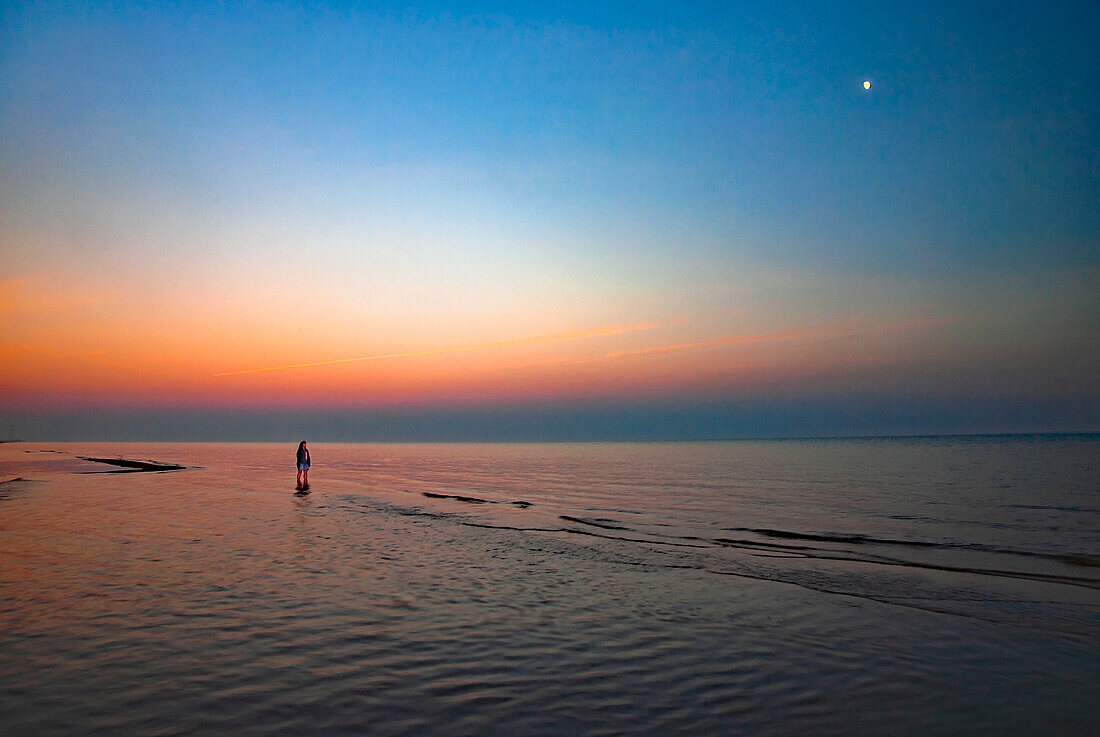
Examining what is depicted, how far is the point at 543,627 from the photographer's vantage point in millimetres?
11852

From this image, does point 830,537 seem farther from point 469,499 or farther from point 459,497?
point 459,497

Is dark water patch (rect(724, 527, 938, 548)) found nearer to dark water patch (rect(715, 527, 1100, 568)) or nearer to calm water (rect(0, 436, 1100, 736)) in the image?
dark water patch (rect(715, 527, 1100, 568))

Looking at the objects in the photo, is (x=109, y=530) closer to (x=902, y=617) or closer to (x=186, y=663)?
(x=186, y=663)

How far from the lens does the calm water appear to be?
784cm

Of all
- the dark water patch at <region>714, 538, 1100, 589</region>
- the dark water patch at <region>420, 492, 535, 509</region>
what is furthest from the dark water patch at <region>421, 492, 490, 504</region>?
the dark water patch at <region>714, 538, 1100, 589</region>

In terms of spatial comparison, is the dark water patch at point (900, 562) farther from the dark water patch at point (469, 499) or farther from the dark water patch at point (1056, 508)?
the dark water patch at point (1056, 508)

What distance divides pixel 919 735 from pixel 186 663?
9839mm

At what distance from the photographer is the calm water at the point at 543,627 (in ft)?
25.7

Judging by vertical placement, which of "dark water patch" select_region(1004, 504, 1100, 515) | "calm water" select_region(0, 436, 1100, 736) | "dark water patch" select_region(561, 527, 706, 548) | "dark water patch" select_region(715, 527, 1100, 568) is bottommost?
"dark water patch" select_region(715, 527, 1100, 568)

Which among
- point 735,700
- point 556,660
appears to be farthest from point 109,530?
point 735,700

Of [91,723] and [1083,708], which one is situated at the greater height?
[91,723]

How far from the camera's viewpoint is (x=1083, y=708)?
847 cm

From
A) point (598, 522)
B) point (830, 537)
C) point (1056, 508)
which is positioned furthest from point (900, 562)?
point (1056, 508)

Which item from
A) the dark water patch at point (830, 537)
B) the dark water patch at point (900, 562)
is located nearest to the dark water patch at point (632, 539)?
the dark water patch at point (900, 562)
